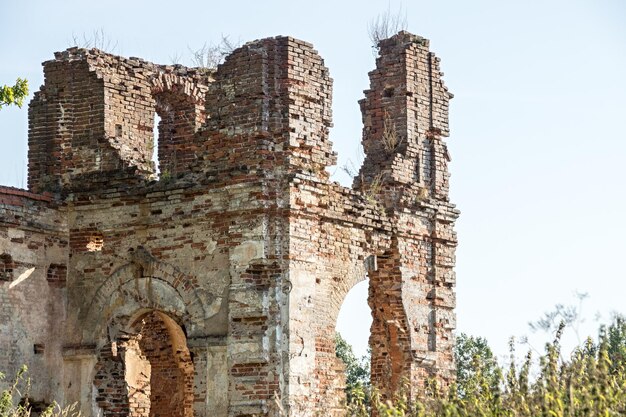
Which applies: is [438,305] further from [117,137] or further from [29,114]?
[29,114]

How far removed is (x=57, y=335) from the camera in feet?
58.0

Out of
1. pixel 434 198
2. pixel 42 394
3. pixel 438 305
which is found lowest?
pixel 42 394

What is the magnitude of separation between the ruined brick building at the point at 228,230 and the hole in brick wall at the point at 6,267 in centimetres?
3

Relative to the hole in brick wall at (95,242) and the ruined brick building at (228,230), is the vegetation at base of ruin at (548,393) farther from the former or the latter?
the hole in brick wall at (95,242)

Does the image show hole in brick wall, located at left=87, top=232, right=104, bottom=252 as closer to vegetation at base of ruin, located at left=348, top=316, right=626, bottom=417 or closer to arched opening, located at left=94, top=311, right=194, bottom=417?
arched opening, located at left=94, top=311, right=194, bottom=417

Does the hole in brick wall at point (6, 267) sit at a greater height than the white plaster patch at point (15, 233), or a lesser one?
lesser

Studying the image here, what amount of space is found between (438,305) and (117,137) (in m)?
4.43

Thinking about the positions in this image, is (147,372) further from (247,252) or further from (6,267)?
(247,252)

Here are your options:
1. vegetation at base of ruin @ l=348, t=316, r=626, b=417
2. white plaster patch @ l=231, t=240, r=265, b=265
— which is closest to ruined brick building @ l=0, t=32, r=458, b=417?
white plaster patch @ l=231, t=240, r=265, b=265

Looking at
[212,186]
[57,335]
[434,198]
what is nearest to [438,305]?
[434,198]

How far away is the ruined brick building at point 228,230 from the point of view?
16484 millimetres

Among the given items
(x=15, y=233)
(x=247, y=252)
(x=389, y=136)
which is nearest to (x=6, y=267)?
(x=15, y=233)

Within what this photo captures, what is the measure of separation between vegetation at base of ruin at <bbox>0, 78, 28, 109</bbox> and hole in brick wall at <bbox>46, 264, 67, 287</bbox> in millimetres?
2387

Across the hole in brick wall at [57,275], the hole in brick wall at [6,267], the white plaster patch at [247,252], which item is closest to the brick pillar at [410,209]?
the white plaster patch at [247,252]
